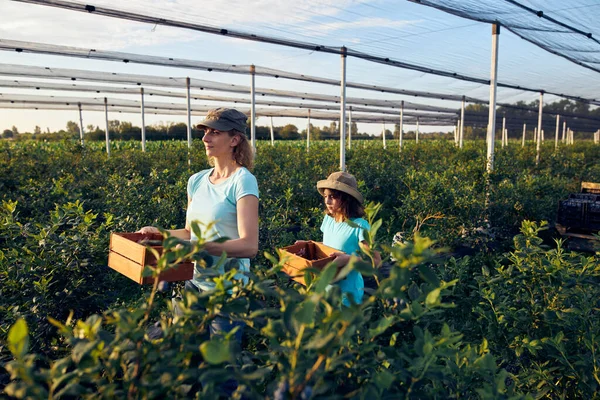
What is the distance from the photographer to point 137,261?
1.91m

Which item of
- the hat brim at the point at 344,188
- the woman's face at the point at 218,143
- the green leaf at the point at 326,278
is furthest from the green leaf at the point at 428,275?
the hat brim at the point at 344,188

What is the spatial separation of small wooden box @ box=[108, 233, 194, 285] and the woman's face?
1.69ft

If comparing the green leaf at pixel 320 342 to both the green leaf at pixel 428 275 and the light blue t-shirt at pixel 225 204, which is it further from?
the light blue t-shirt at pixel 225 204

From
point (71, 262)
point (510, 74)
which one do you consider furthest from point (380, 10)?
point (510, 74)

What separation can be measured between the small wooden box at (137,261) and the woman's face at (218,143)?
0.51m

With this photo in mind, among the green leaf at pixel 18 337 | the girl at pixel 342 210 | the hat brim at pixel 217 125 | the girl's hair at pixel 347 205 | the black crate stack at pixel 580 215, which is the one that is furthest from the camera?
the black crate stack at pixel 580 215

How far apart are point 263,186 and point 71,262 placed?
3.89m

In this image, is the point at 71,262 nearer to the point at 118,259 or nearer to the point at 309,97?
the point at 118,259

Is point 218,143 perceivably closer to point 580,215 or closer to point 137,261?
point 137,261

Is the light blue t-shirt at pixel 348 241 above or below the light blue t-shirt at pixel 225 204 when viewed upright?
below

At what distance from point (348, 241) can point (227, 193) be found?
0.84 m

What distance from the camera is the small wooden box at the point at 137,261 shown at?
6.07 feet

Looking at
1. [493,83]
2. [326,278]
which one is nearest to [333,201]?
[326,278]

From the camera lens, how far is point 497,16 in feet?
22.4
